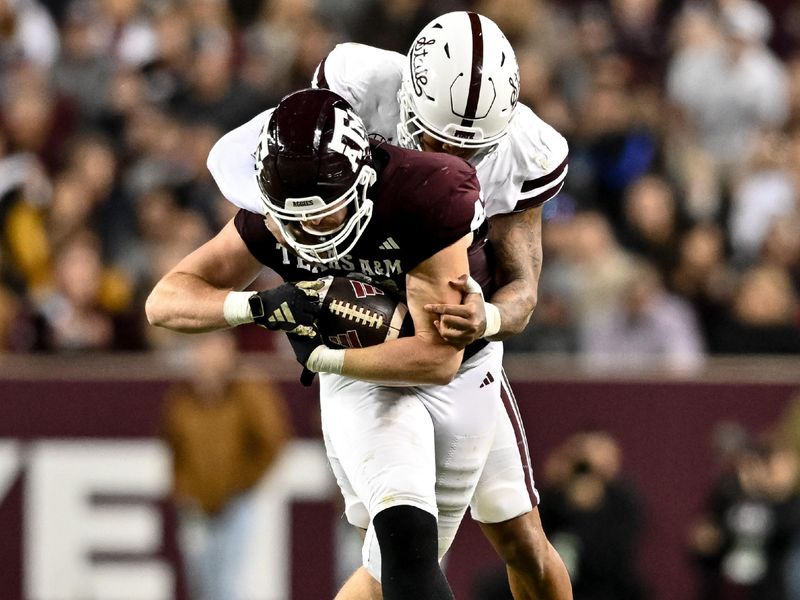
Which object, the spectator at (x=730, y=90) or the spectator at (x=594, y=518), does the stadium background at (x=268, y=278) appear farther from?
the spectator at (x=594, y=518)

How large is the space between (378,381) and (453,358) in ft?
0.73

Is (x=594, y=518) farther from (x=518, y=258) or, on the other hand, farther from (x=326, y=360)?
(x=326, y=360)

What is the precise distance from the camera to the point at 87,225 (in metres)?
9.78

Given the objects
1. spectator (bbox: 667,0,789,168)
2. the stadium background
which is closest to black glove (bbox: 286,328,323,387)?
the stadium background

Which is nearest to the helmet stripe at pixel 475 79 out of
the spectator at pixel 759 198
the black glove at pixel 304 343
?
the black glove at pixel 304 343

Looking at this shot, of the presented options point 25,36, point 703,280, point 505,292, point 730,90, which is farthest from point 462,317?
point 25,36

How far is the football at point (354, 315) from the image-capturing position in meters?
4.94

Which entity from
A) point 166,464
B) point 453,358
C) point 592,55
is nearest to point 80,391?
point 166,464

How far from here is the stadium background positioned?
8984mm

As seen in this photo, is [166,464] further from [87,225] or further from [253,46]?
[253,46]

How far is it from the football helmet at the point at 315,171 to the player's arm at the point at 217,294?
7.3 inches

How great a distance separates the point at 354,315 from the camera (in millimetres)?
4953

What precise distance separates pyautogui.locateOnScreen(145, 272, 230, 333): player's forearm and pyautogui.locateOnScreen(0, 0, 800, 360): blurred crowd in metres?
4.07

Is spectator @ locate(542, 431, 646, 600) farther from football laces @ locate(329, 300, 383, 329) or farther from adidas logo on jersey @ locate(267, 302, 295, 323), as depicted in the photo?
adidas logo on jersey @ locate(267, 302, 295, 323)
